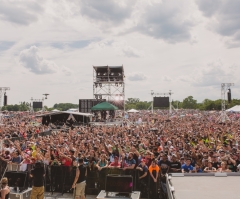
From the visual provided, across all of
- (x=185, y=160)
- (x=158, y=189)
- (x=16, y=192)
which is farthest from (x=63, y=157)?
(x=185, y=160)

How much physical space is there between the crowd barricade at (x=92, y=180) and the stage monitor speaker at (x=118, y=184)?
151 cm

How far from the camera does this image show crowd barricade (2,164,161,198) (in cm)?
940

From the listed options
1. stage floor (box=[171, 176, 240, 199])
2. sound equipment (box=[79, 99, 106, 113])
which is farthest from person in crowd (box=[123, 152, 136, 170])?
sound equipment (box=[79, 99, 106, 113])

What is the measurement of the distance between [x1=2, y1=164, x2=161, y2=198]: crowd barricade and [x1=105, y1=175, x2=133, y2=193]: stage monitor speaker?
4.96 feet

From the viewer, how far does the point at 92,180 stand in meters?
9.92

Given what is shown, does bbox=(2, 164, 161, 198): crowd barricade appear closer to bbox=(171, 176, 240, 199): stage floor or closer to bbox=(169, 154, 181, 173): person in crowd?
bbox=(169, 154, 181, 173): person in crowd

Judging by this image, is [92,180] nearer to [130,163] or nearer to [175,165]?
[130,163]

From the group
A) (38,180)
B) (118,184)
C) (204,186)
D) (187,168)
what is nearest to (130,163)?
(118,184)

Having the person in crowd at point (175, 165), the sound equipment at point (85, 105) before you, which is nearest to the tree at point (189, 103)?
the sound equipment at point (85, 105)

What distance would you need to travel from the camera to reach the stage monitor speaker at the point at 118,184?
25.8 feet

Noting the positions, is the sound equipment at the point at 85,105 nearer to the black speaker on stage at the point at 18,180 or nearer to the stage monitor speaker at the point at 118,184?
the black speaker on stage at the point at 18,180

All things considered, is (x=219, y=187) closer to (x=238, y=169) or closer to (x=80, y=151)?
(x=238, y=169)

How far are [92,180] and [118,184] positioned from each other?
90.2 inches

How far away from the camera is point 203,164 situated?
31.0ft
